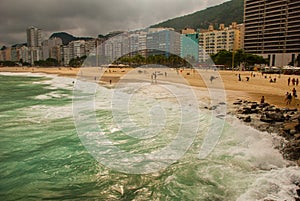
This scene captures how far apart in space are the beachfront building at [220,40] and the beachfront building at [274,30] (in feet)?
34.9

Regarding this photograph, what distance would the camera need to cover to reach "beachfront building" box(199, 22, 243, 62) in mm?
93062

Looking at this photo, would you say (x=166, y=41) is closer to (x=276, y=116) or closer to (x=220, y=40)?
(x=220, y=40)

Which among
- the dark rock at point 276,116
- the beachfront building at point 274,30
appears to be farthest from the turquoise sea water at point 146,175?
the beachfront building at point 274,30

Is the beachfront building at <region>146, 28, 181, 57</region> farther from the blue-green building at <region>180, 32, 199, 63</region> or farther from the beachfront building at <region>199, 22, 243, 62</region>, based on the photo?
the beachfront building at <region>199, 22, 243, 62</region>

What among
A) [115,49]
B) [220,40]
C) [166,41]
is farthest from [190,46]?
[115,49]

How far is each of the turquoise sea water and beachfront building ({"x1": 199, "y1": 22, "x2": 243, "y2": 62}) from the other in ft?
272

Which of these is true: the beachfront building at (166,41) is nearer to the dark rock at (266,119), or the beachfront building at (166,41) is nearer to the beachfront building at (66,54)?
the beachfront building at (66,54)

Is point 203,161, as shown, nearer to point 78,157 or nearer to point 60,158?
point 78,157

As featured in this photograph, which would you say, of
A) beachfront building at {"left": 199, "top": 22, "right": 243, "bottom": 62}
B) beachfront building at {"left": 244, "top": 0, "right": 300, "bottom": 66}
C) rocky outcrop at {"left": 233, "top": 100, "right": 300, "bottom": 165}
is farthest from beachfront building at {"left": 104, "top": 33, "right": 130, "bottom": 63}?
rocky outcrop at {"left": 233, "top": 100, "right": 300, "bottom": 165}

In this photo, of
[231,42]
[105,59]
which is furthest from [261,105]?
[105,59]

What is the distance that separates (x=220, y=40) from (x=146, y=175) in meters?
96.8

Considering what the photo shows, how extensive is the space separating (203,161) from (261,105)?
9962 millimetres

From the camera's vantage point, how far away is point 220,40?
9719 centimetres

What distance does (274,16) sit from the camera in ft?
245
